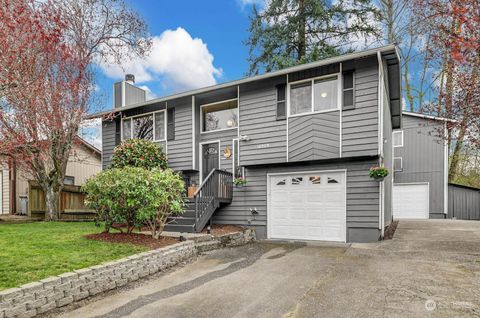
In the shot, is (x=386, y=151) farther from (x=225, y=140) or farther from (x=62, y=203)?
(x=62, y=203)

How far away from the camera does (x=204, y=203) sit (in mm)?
9000

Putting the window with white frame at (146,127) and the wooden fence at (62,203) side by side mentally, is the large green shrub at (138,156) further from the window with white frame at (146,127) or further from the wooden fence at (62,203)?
the wooden fence at (62,203)

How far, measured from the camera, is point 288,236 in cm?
952

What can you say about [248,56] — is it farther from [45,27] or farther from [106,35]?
[45,27]

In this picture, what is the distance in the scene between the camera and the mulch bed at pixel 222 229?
8815 millimetres

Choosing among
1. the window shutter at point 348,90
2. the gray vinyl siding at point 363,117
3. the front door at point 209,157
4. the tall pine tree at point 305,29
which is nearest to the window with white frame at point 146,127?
the front door at point 209,157

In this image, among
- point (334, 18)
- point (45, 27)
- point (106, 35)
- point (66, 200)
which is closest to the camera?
point (45, 27)

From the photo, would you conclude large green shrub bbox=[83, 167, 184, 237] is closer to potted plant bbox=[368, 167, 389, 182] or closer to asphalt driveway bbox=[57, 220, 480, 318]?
asphalt driveway bbox=[57, 220, 480, 318]

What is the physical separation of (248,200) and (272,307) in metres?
6.07

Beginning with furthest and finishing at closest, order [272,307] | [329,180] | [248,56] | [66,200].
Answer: [248,56]
[66,200]
[329,180]
[272,307]

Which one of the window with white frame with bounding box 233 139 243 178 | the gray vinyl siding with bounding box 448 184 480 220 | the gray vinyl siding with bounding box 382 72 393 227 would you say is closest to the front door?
the window with white frame with bounding box 233 139 243 178

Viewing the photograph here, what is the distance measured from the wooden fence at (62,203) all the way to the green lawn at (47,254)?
5638mm

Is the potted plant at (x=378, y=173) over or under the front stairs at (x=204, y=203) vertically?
over

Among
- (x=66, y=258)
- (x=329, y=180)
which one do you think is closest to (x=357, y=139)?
(x=329, y=180)
